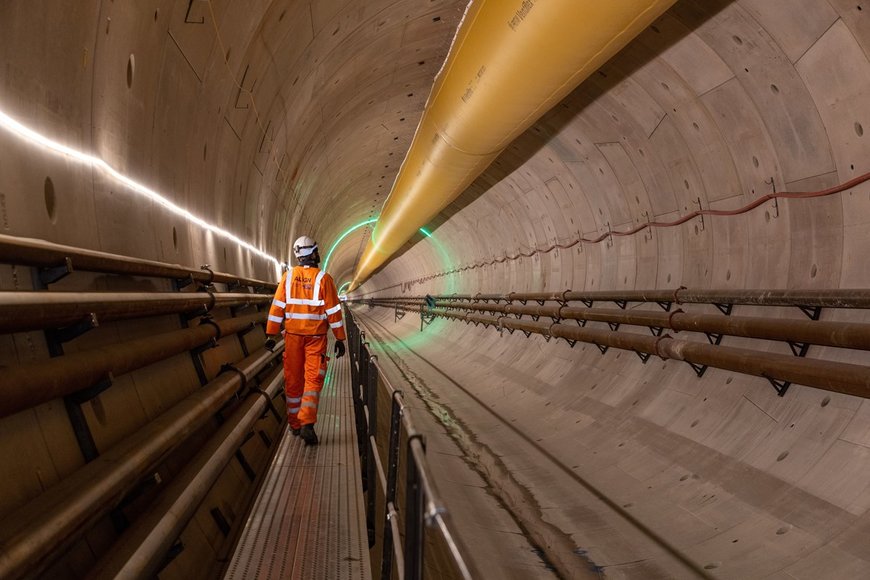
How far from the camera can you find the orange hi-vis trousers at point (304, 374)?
5434 mm

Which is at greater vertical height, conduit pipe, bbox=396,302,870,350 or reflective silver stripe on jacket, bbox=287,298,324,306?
reflective silver stripe on jacket, bbox=287,298,324,306

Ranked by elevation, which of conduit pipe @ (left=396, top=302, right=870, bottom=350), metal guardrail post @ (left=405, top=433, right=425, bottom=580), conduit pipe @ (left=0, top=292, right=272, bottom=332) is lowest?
metal guardrail post @ (left=405, top=433, right=425, bottom=580)

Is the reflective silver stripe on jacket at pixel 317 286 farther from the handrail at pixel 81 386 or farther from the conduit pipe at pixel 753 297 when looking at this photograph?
the conduit pipe at pixel 753 297

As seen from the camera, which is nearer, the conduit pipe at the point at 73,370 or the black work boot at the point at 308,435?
the conduit pipe at the point at 73,370

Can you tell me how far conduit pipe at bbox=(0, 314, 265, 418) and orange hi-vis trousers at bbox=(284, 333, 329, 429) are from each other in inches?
61.2

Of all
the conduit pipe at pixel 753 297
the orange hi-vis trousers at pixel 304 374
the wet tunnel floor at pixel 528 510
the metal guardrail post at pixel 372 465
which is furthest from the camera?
the orange hi-vis trousers at pixel 304 374

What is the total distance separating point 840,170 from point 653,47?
1831 millimetres

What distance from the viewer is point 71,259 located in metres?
2.61

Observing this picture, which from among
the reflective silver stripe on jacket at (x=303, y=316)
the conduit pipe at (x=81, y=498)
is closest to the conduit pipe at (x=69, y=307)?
the conduit pipe at (x=81, y=498)

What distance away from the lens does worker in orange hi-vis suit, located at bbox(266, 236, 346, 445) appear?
5473 mm

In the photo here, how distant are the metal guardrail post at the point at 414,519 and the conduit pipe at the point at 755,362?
2.36 m

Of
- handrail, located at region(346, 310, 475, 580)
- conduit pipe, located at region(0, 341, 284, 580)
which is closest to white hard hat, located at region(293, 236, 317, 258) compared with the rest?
conduit pipe, located at region(0, 341, 284, 580)

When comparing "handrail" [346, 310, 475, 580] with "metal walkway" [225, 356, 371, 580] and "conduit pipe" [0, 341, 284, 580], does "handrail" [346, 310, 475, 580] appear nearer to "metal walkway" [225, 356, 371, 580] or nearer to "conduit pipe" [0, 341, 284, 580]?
"metal walkway" [225, 356, 371, 580]

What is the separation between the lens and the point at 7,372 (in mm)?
2053
